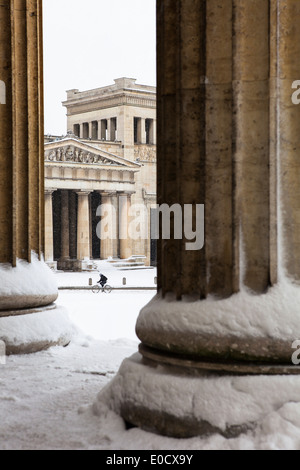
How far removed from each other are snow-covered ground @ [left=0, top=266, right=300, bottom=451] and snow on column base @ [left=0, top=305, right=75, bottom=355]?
15 cm

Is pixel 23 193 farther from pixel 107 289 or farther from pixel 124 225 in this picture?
pixel 124 225

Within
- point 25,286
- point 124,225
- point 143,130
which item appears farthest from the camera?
point 143,130

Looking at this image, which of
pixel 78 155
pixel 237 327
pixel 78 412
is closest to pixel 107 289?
pixel 78 155

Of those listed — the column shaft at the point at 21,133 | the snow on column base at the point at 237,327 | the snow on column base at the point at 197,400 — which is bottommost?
the snow on column base at the point at 197,400

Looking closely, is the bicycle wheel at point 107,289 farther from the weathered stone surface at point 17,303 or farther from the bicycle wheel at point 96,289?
the weathered stone surface at point 17,303

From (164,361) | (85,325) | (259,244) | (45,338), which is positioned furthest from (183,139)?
(85,325)

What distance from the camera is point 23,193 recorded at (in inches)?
364

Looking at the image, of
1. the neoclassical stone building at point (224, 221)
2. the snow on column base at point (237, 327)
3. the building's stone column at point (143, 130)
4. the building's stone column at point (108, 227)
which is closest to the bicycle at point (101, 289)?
the building's stone column at point (108, 227)

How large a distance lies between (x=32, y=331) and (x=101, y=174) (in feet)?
190

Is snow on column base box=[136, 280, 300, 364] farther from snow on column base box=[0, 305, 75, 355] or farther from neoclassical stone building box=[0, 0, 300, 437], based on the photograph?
snow on column base box=[0, 305, 75, 355]

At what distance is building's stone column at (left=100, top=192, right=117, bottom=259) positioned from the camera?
68062mm

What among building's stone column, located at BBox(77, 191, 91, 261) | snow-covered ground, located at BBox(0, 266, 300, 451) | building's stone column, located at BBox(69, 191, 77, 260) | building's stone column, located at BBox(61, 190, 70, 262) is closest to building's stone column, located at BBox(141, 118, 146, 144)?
building's stone column, located at BBox(69, 191, 77, 260)

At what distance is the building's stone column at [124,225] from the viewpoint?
224 ft

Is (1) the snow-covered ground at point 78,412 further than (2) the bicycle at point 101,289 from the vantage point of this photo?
No
